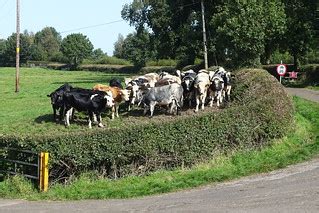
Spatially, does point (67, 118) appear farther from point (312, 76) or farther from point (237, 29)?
point (312, 76)

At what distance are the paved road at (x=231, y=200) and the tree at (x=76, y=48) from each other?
124m

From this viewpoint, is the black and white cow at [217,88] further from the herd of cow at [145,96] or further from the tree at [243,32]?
the tree at [243,32]

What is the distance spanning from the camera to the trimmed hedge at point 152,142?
1436cm

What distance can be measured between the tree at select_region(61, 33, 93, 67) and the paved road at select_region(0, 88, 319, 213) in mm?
124102

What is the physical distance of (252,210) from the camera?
10539 millimetres

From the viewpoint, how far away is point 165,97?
1842cm

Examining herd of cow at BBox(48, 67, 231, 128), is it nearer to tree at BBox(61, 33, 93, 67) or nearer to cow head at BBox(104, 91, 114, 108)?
cow head at BBox(104, 91, 114, 108)

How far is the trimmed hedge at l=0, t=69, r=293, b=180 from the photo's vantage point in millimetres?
14359

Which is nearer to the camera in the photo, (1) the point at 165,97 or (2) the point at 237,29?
(1) the point at 165,97

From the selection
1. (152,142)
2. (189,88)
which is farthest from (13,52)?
(152,142)

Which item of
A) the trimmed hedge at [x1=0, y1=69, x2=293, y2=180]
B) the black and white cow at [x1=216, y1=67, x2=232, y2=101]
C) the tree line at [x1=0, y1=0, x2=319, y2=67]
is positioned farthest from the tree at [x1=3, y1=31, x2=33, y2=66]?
the trimmed hedge at [x1=0, y1=69, x2=293, y2=180]

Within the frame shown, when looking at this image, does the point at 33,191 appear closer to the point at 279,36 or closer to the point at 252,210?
the point at 252,210

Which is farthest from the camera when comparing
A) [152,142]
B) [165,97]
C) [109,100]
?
[165,97]

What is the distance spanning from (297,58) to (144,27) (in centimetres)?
3396
